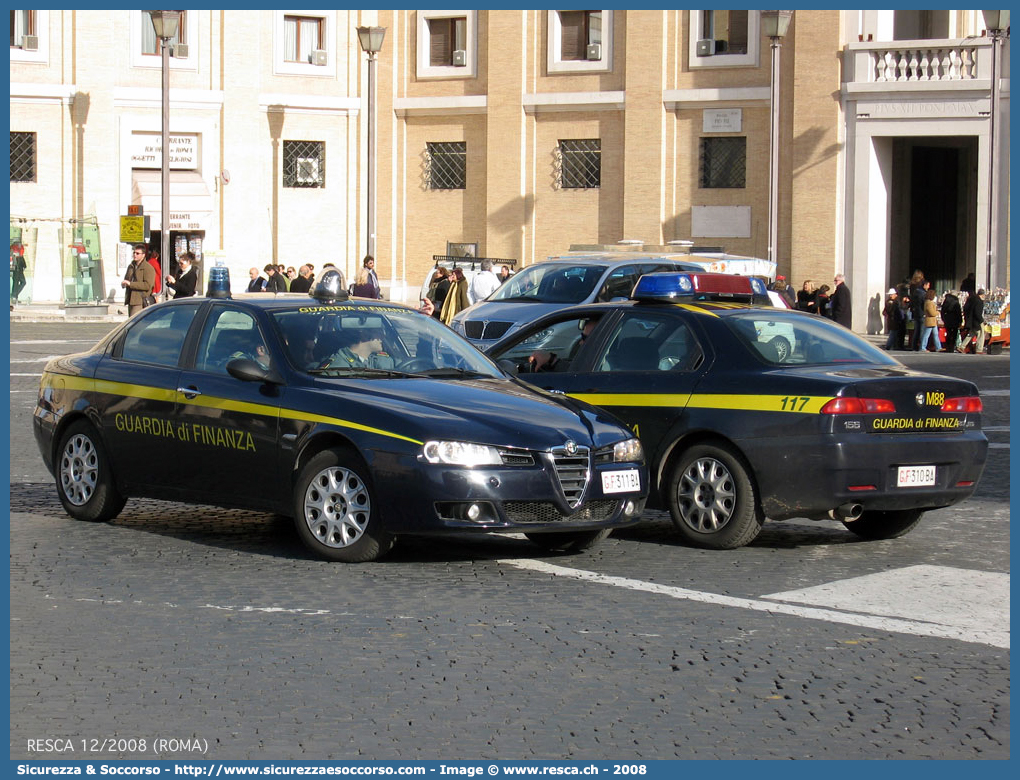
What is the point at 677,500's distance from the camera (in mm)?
10109

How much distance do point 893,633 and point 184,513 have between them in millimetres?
5558

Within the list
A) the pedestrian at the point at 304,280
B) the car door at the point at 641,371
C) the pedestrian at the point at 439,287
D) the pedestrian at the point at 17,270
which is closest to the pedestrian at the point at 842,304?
the pedestrian at the point at 439,287

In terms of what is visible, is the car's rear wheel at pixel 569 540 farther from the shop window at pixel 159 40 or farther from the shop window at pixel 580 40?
the shop window at pixel 159 40

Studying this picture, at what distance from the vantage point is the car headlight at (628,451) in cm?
940

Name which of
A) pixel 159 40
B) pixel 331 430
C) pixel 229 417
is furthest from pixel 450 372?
pixel 159 40

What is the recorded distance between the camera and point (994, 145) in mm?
36781

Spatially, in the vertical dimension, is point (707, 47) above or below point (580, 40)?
below

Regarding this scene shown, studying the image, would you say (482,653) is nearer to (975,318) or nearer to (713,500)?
(713,500)

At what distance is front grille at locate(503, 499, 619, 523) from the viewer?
29.4ft

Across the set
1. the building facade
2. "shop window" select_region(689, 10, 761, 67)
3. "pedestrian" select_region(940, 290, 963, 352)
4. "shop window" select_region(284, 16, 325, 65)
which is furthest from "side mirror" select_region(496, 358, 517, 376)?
"shop window" select_region(284, 16, 325, 65)

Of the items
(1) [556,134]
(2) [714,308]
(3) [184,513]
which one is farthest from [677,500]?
(1) [556,134]

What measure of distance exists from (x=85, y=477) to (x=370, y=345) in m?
2.17

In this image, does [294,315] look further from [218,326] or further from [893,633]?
[893,633]

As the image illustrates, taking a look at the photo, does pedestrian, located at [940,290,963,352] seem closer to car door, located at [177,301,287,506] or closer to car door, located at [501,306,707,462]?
car door, located at [501,306,707,462]
